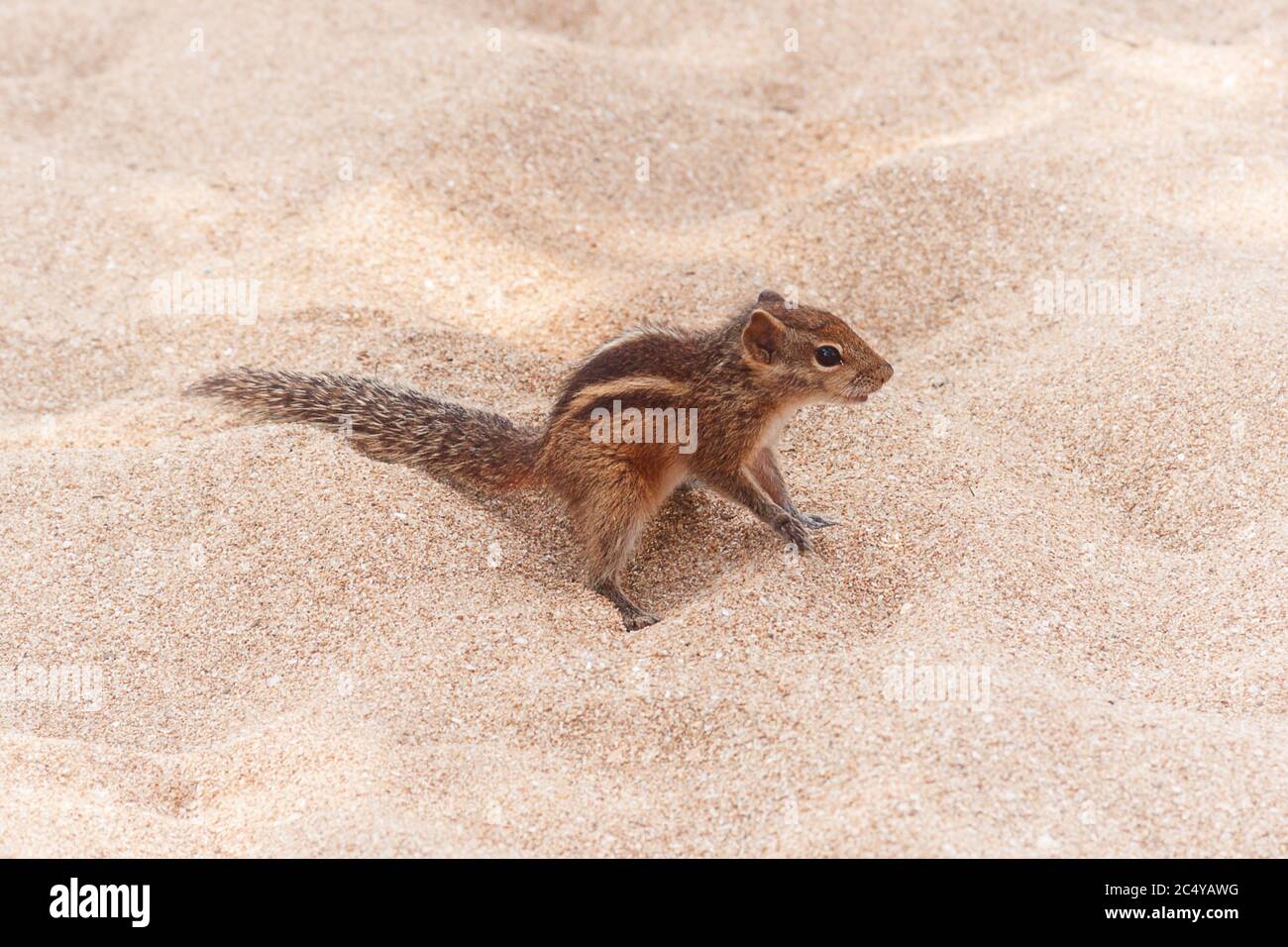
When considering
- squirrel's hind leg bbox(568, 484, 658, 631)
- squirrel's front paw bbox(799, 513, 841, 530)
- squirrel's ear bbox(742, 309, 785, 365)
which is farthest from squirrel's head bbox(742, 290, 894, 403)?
squirrel's hind leg bbox(568, 484, 658, 631)

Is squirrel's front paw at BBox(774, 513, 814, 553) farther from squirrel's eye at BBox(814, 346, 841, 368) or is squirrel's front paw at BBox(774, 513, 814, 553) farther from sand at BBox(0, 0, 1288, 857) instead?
squirrel's eye at BBox(814, 346, 841, 368)

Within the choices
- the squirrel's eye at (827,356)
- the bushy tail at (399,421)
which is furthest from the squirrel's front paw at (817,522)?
the bushy tail at (399,421)

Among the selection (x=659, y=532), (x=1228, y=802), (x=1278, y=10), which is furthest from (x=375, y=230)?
(x=1278, y=10)

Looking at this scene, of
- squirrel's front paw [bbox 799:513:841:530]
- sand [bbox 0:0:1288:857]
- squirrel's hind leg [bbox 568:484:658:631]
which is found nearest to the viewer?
sand [bbox 0:0:1288:857]

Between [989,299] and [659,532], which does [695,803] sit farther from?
[989,299]

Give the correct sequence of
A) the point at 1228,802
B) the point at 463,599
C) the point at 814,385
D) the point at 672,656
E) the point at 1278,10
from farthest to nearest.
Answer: the point at 1278,10
the point at 814,385
the point at 463,599
the point at 672,656
the point at 1228,802

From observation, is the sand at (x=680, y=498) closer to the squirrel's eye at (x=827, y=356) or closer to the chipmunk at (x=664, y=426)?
the chipmunk at (x=664, y=426)

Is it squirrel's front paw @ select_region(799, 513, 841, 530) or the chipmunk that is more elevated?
the chipmunk
